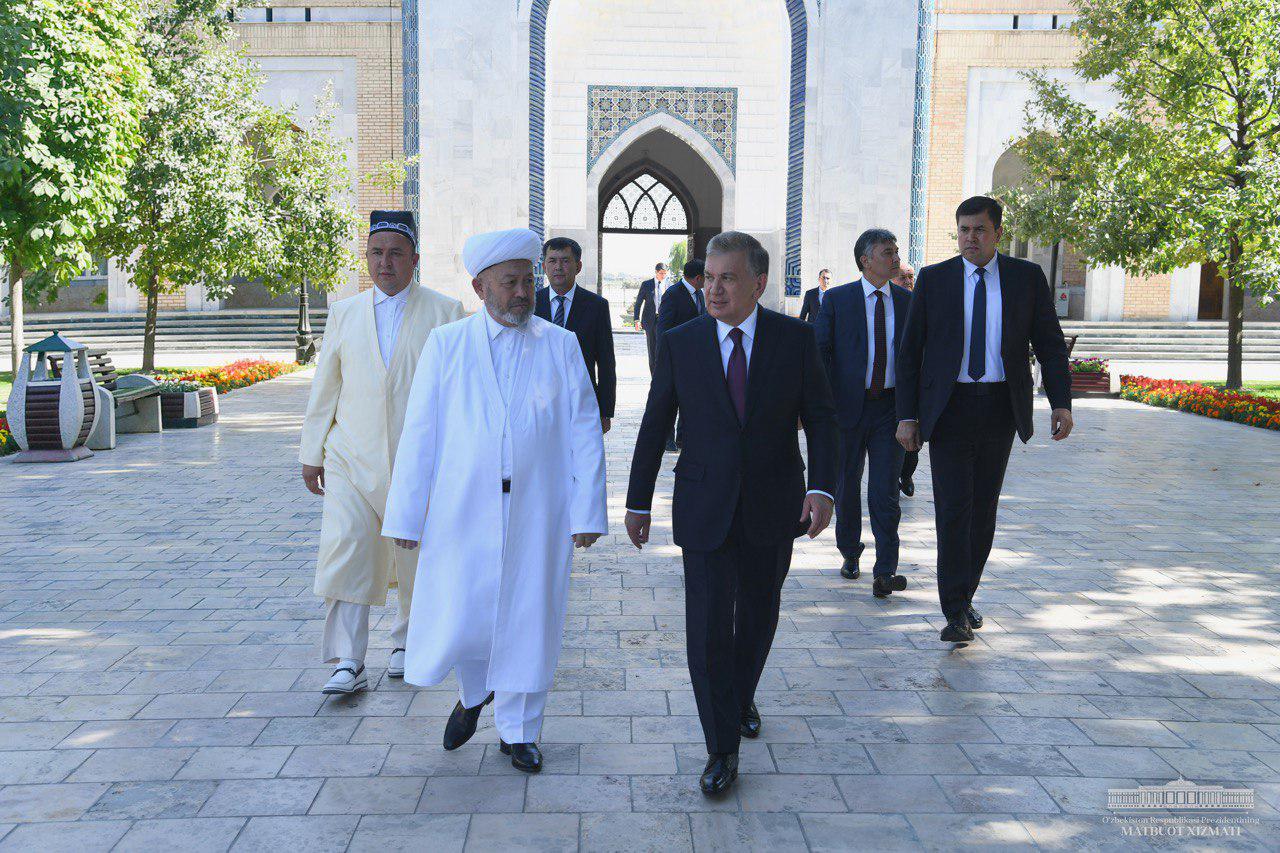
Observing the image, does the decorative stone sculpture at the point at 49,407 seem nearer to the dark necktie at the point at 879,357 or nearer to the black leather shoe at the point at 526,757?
the dark necktie at the point at 879,357

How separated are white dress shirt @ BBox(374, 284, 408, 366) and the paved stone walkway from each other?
4.18 feet

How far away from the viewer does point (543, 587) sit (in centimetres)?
338

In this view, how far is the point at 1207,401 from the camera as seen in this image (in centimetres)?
1366

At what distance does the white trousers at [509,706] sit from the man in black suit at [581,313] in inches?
96.8

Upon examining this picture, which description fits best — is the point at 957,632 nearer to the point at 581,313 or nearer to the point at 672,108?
the point at 581,313

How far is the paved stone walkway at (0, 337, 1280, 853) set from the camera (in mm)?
→ 3023

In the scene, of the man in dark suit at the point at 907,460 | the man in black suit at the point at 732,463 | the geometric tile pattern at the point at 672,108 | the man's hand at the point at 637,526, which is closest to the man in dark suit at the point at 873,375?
the man in dark suit at the point at 907,460

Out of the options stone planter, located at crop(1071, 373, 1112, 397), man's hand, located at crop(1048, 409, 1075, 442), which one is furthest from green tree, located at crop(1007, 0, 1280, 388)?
man's hand, located at crop(1048, 409, 1075, 442)

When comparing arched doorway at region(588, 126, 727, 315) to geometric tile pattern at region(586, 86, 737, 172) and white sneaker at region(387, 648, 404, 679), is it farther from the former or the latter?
white sneaker at region(387, 648, 404, 679)

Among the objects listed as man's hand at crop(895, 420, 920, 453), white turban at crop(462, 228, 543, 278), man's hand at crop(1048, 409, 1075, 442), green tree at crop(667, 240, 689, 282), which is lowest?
man's hand at crop(895, 420, 920, 453)

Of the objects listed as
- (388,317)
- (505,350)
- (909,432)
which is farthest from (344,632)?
(909,432)

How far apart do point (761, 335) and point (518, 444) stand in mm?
804

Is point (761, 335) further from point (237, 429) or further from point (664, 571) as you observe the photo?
point (237, 429)

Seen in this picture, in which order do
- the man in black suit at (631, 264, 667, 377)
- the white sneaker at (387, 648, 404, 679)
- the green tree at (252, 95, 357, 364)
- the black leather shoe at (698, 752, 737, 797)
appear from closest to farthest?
the black leather shoe at (698, 752, 737, 797), the white sneaker at (387, 648, 404, 679), the man in black suit at (631, 264, 667, 377), the green tree at (252, 95, 357, 364)
